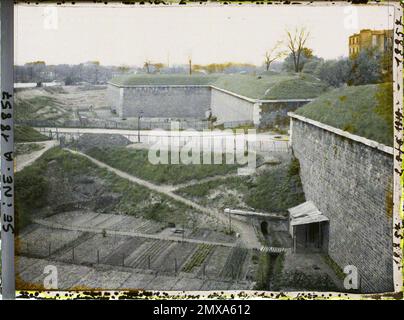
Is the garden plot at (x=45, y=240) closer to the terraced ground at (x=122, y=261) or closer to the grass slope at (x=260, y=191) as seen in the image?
the terraced ground at (x=122, y=261)

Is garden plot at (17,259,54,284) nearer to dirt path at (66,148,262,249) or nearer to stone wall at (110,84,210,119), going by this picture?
dirt path at (66,148,262,249)

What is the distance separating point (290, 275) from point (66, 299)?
3881 mm

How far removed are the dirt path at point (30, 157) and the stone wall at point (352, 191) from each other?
552 cm

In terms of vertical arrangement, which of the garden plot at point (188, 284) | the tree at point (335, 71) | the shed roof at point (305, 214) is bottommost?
→ the garden plot at point (188, 284)

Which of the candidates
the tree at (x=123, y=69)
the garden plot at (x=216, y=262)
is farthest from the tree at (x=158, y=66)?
the garden plot at (x=216, y=262)

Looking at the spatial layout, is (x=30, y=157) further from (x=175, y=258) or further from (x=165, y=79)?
(x=165, y=79)

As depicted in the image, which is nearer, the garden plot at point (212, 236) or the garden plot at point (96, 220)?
the garden plot at point (212, 236)

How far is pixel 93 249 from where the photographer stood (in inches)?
347

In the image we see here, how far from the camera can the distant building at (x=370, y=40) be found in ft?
23.0

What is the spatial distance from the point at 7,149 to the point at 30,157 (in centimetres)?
170

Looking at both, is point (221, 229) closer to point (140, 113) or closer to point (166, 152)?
point (166, 152)

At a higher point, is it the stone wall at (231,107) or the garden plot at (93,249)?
the stone wall at (231,107)

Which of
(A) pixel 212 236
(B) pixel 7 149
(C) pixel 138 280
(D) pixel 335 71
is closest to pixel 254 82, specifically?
(D) pixel 335 71

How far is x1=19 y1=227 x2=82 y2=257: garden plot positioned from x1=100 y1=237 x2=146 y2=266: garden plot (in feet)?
2.76
